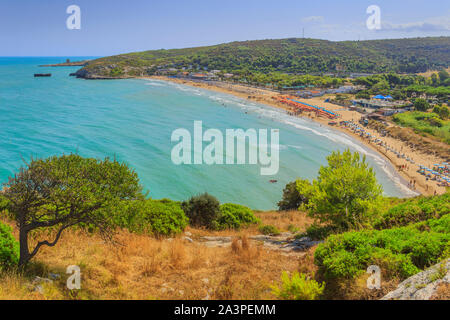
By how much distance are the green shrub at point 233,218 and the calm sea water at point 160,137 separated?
985 centimetres

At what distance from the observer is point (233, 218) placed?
18.1 meters

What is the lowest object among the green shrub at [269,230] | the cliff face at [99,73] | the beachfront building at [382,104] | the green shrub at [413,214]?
the green shrub at [269,230]

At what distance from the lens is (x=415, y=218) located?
11188 millimetres

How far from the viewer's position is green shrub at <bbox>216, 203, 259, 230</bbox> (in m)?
17.8

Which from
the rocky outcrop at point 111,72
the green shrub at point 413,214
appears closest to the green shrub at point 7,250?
the green shrub at point 413,214

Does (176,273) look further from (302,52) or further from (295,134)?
(302,52)

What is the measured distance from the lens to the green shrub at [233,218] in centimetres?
1780

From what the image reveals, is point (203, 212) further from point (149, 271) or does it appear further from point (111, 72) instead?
point (111, 72)

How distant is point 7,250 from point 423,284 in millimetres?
9579

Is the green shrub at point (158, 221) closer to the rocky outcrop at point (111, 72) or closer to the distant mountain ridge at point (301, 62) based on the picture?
the distant mountain ridge at point (301, 62)

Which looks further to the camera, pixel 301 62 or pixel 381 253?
pixel 301 62

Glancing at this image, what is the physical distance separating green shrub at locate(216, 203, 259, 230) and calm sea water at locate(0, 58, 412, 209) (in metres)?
9.85

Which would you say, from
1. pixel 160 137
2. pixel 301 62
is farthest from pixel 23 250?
pixel 301 62

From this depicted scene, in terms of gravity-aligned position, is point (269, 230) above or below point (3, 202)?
below
